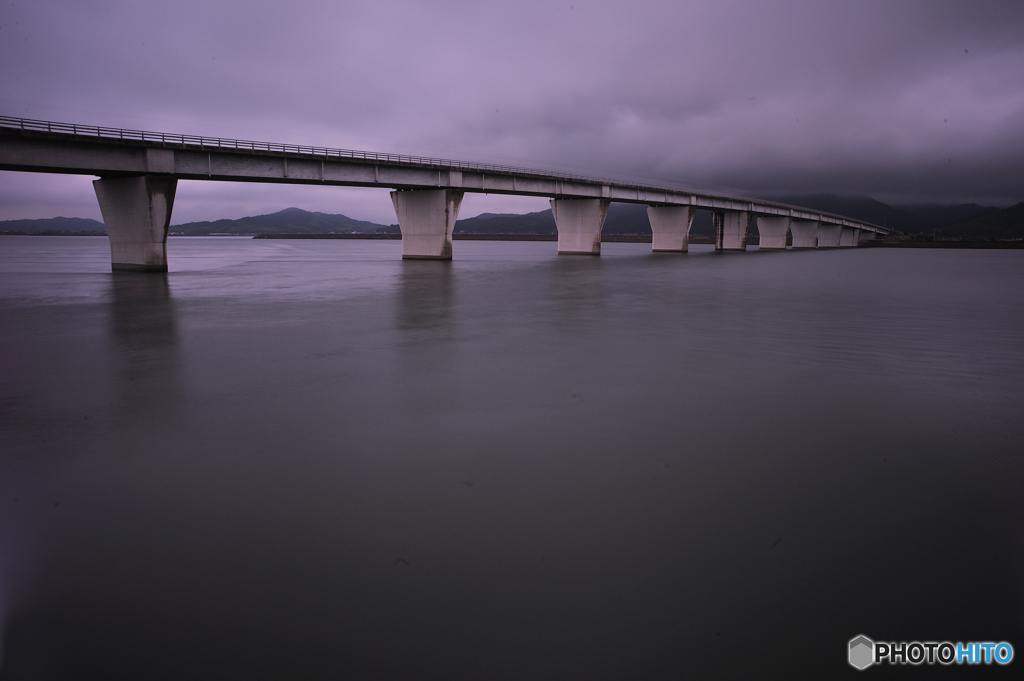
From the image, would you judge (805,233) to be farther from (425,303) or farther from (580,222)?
(425,303)

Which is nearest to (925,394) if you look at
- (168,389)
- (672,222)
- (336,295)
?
(168,389)

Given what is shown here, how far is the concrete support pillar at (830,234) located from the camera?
14475cm

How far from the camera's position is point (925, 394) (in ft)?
26.0

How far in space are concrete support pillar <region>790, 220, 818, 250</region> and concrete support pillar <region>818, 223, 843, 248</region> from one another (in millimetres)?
9464

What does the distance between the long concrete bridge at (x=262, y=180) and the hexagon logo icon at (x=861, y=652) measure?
35610 mm

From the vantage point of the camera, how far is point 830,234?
479 ft

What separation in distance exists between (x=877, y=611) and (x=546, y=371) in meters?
6.20

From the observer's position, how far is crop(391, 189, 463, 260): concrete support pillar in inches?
1932

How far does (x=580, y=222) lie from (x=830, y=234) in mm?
108524

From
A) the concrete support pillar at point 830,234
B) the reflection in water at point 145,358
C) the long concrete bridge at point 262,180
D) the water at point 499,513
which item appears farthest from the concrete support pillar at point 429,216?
the concrete support pillar at point 830,234

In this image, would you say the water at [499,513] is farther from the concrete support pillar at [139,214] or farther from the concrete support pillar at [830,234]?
the concrete support pillar at [830,234]

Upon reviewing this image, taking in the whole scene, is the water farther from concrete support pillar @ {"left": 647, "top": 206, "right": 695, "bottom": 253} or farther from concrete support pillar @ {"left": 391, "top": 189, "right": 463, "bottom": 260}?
concrete support pillar @ {"left": 647, "top": 206, "right": 695, "bottom": 253}

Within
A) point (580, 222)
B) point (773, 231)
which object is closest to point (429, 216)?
point (580, 222)

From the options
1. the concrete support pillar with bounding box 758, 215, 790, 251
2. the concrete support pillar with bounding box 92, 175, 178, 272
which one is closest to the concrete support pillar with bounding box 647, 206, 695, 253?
the concrete support pillar with bounding box 758, 215, 790, 251
